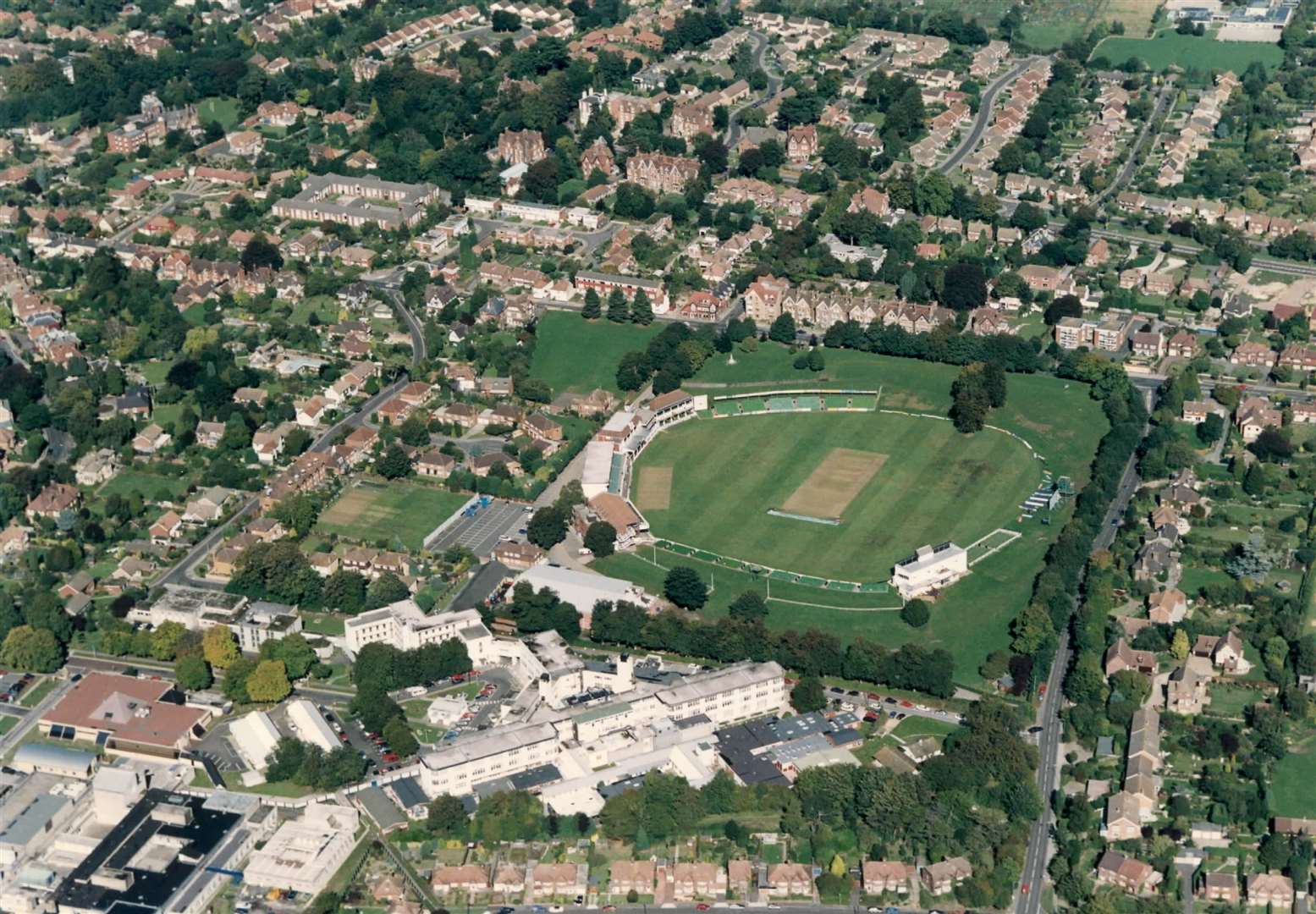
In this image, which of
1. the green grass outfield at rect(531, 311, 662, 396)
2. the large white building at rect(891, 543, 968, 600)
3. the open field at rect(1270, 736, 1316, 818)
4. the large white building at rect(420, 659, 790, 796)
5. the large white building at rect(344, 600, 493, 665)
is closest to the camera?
the open field at rect(1270, 736, 1316, 818)

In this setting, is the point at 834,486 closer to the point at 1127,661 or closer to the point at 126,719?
the point at 1127,661

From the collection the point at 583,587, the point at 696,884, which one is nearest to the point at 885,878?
the point at 696,884

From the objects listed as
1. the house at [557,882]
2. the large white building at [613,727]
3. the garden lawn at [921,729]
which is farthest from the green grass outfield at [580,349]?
the house at [557,882]

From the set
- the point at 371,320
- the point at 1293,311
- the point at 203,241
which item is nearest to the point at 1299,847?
the point at 1293,311

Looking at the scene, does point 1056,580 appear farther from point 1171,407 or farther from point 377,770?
point 377,770

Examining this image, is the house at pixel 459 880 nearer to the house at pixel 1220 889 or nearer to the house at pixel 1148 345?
the house at pixel 1220 889

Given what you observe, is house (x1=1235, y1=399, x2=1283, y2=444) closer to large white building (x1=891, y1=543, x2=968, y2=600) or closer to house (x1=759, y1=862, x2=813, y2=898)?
large white building (x1=891, y1=543, x2=968, y2=600)

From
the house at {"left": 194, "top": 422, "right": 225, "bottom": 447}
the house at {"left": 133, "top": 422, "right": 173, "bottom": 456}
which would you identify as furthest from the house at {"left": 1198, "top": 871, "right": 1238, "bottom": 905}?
the house at {"left": 133, "top": 422, "right": 173, "bottom": 456}
